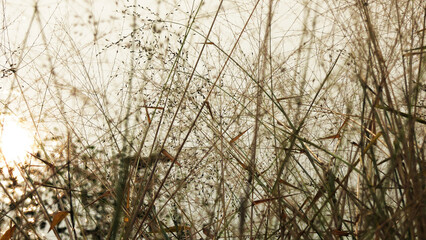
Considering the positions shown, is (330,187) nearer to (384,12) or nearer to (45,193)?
(384,12)

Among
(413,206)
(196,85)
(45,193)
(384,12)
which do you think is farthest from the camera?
(45,193)

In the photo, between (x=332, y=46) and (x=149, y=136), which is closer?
(x=332, y=46)

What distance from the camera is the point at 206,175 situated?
1.79 metres

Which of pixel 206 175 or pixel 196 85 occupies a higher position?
pixel 196 85

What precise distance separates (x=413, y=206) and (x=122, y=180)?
399 mm

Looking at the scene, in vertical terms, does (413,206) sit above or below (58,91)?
below

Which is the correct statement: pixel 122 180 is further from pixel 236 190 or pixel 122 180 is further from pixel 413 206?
pixel 236 190

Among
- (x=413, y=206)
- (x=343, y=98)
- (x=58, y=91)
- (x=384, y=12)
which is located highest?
(x=58, y=91)

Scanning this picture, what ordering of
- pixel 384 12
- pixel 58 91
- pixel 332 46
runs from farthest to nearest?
pixel 58 91 → pixel 332 46 → pixel 384 12

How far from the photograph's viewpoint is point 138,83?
73.0 inches

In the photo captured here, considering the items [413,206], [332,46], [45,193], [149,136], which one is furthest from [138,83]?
[413,206]

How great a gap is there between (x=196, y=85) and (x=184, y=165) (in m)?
0.30

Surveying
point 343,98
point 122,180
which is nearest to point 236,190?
point 343,98

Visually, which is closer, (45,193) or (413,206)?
(413,206)
